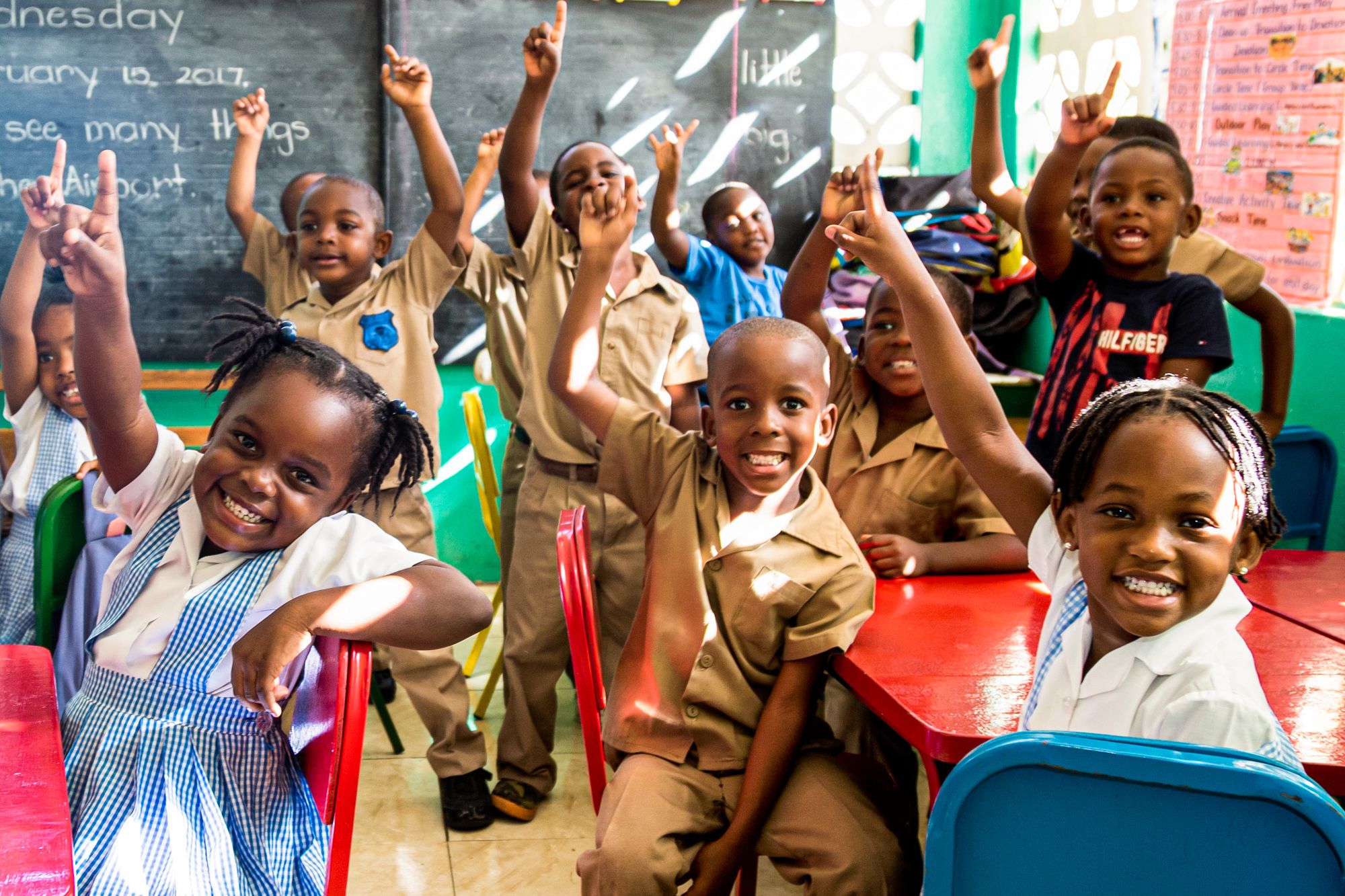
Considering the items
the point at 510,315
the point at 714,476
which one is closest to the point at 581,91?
the point at 510,315

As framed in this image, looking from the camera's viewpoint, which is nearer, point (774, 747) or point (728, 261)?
point (774, 747)

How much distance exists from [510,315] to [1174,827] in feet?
7.31

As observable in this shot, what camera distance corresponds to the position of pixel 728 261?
3365 millimetres

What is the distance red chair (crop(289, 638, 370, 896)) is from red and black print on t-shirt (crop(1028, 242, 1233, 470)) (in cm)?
137

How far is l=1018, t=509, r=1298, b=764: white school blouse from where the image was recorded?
1098 mm

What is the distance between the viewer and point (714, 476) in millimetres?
1878

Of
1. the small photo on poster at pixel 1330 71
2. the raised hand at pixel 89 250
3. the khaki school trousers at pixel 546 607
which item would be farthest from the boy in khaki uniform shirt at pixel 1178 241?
the raised hand at pixel 89 250

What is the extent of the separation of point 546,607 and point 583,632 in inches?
37.1

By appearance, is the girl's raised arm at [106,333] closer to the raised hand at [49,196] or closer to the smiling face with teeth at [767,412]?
the raised hand at [49,196]

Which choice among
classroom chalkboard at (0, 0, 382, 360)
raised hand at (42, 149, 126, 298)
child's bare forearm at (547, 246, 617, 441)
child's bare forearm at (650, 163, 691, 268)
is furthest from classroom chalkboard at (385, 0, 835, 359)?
raised hand at (42, 149, 126, 298)

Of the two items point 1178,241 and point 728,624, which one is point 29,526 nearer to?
point 728,624

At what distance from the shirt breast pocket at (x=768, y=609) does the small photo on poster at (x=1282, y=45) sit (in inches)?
85.8

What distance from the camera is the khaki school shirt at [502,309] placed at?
2865mm

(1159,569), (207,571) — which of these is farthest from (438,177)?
(1159,569)
